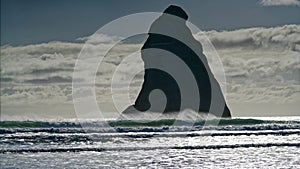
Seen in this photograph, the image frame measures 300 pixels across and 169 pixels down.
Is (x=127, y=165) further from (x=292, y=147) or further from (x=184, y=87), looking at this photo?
(x=184, y=87)

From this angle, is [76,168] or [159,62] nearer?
[76,168]

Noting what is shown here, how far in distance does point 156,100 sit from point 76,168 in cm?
8967

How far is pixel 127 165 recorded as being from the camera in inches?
1298

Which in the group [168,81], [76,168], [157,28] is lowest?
[76,168]

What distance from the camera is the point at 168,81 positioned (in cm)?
12538

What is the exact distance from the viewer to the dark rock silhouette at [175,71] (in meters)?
122

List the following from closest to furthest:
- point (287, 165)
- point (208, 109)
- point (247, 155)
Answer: point (287, 165) → point (247, 155) → point (208, 109)

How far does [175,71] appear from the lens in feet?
420

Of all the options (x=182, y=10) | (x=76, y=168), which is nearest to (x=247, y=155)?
(x=76, y=168)

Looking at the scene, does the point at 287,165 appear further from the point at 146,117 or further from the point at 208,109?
the point at 208,109

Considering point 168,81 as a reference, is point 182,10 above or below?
above

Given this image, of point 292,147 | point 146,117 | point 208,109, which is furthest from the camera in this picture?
point 208,109

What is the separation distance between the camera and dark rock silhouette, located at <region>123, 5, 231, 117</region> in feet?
401

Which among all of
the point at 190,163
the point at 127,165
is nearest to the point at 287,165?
the point at 190,163
